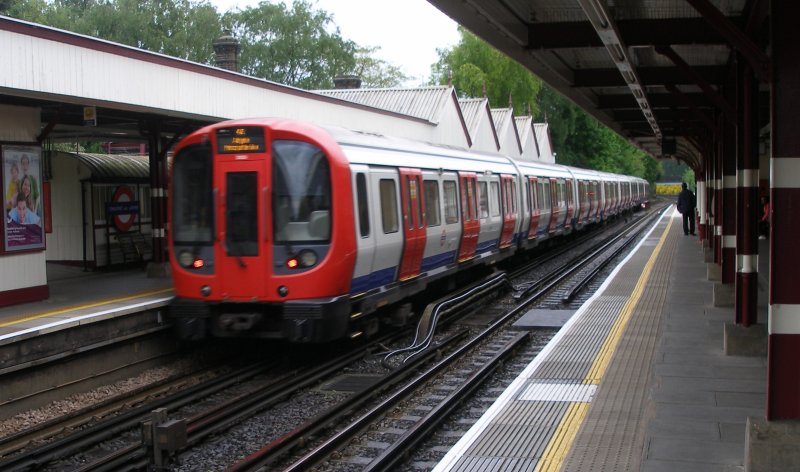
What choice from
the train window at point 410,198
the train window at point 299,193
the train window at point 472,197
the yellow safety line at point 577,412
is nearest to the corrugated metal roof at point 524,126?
the train window at point 472,197

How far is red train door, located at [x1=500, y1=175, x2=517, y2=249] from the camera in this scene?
712 inches

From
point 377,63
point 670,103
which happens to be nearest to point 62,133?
point 670,103

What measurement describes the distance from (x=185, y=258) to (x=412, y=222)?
11.1 ft

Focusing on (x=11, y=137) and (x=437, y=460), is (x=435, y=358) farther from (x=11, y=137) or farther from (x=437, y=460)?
(x=11, y=137)

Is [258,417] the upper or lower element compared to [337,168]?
lower

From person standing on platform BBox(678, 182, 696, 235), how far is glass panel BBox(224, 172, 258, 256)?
69.7ft

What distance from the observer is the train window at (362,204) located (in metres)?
10.1

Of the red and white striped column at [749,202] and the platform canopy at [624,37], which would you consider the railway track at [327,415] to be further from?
the platform canopy at [624,37]

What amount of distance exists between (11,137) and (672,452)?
9088mm

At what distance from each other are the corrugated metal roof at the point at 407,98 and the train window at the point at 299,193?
21802 millimetres

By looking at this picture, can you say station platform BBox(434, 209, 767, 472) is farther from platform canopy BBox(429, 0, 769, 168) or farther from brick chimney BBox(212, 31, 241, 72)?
brick chimney BBox(212, 31, 241, 72)

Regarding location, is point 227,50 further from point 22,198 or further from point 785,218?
point 785,218

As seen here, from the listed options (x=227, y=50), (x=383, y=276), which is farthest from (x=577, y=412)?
(x=227, y=50)

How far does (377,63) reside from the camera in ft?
263
